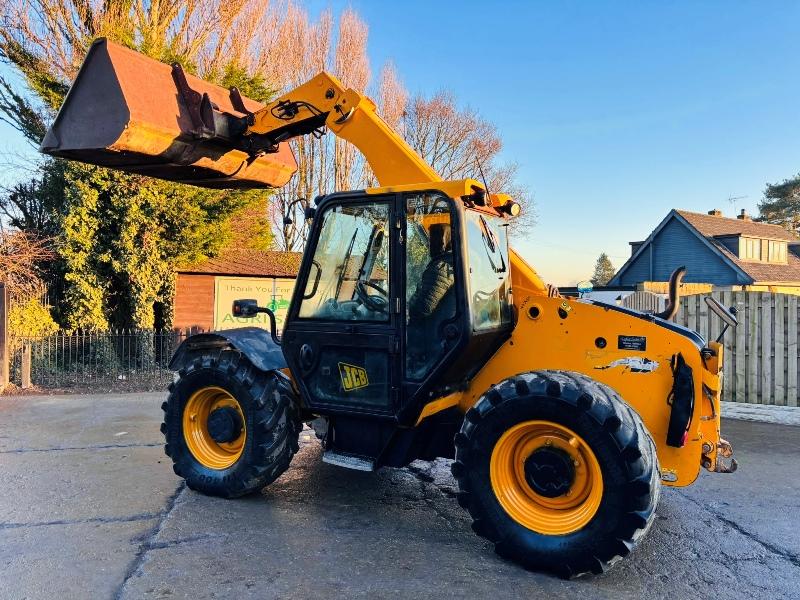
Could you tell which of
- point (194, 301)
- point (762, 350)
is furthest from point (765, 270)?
point (194, 301)

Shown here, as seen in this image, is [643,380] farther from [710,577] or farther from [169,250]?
[169,250]

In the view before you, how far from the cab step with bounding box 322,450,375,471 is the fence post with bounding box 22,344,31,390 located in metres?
8.19

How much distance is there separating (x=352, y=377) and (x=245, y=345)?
1.06 meters

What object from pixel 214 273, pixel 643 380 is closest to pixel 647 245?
pixel 214 273

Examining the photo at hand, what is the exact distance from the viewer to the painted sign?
536 inches

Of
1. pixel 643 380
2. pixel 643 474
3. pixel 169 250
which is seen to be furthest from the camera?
pixel 169 250

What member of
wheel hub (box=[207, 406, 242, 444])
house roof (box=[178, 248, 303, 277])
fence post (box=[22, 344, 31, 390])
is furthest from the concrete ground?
house roof (box=[178, 248, 303, 277])

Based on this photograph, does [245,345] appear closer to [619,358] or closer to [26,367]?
[619,358]

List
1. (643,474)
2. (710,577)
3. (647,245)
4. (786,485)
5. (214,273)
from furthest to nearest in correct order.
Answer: (647,245) → (214,273) → (786,485) → (710,577) → (643,474)

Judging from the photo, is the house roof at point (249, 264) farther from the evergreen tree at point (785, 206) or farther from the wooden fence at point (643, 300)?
the evergreen tree at point (785, 206)

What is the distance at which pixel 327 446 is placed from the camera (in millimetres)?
4301

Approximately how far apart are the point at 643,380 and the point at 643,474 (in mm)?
770

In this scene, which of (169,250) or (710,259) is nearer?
(169,250)

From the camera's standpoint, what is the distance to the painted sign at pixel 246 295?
13609 millimetres
